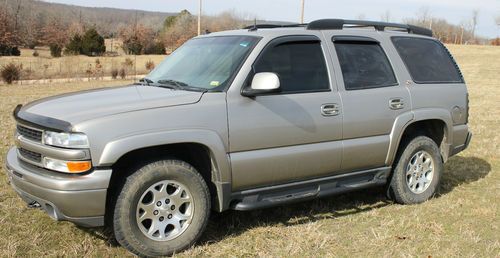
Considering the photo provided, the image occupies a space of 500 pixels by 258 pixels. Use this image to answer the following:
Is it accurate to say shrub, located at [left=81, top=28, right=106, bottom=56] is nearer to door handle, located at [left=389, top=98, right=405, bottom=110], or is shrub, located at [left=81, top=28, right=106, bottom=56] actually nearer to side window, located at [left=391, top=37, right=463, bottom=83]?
side window, located at [left=391, top=37, right=463, bottom=83]

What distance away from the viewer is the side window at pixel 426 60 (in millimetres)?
5652

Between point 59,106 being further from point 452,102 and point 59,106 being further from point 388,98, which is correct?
point 452,102

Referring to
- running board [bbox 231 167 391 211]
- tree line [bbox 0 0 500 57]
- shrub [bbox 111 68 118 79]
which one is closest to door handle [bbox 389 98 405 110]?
running board [bbox 231 167 391 211]

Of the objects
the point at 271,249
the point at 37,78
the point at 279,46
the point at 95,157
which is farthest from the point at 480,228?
the point at 37,78

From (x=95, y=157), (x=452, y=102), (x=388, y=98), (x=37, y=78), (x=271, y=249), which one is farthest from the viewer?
(x=37, y=78)

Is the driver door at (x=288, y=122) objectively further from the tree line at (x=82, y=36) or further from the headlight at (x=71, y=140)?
the tree line at (x=82, y=36)

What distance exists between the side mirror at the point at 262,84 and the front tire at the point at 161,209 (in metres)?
0.79

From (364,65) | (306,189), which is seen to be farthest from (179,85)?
(364,65)

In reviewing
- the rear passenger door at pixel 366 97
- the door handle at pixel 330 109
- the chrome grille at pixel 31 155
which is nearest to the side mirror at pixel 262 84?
the door handle at pixel 330 109

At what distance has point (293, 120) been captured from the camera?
4.50 metres

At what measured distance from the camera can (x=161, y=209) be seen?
159 inches

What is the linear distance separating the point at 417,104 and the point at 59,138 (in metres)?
3.67

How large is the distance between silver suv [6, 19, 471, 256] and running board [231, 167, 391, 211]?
0.04 ft

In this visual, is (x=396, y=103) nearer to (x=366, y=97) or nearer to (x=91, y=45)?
(x=366, y=97)
